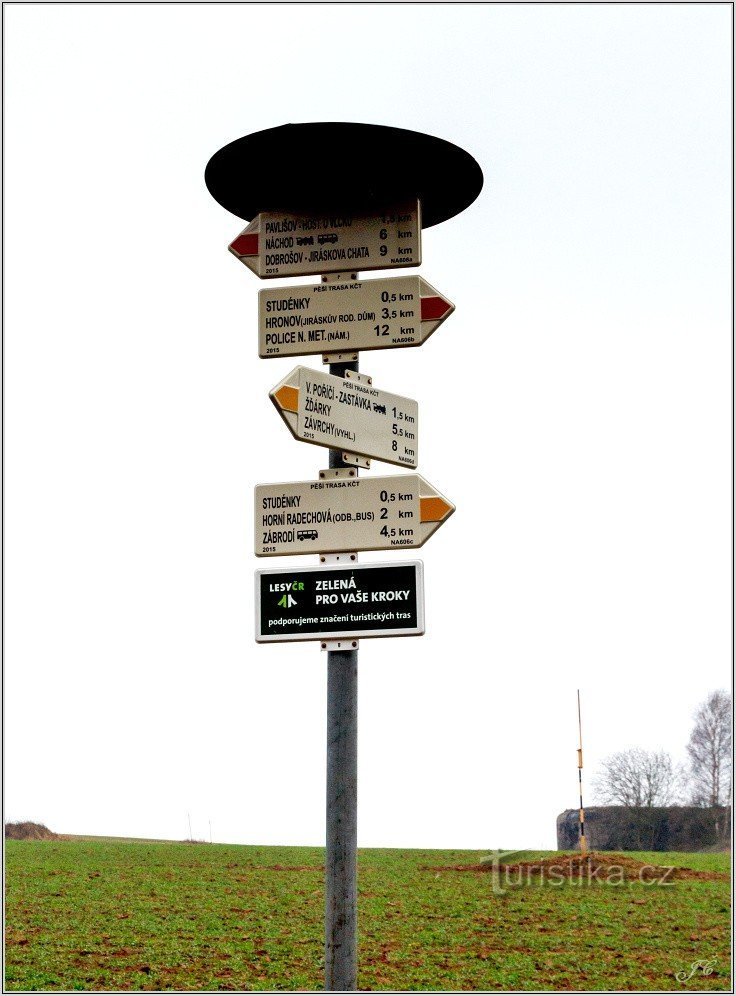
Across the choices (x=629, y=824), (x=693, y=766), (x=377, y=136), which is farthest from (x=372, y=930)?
(x=693, y=766)

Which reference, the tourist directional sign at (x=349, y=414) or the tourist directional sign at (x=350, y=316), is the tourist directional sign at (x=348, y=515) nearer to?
the tourist directional sign at (x=349, y=414)

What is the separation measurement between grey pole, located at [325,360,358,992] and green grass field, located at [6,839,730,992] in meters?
5.27

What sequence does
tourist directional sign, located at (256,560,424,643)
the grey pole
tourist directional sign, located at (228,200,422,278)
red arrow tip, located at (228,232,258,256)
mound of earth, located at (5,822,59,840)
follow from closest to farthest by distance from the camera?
the grey pole → tourist directional sign, located at (256,560,424,643) → tourist directional sign, located at (228,200,422,278) → red arrow tip, located at (228,232,258,256) → mound of earth, located at (5,822,59,840)

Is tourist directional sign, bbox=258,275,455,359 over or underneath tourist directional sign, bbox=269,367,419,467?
over

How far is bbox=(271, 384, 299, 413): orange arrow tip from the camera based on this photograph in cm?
580

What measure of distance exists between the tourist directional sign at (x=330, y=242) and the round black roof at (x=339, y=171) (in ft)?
0.27

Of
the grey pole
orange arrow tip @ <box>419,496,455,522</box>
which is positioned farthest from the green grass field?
orange arrow tip @ <box>419,496,455,522</box>

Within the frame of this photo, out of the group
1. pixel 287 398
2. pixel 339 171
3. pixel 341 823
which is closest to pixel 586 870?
pixel 341 823

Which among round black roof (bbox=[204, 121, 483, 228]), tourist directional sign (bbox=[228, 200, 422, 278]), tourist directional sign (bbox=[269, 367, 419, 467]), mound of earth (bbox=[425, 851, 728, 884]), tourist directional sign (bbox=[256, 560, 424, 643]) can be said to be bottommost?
mound of earth (bbox=[425, 851, 728, 884])

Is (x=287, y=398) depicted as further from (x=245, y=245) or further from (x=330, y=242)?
(x=245, y=245)

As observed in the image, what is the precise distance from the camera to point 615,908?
48.7 feet

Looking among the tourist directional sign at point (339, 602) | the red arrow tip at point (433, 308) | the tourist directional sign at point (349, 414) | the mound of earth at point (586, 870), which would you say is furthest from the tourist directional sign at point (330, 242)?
the mound of earth at point (586, 870)

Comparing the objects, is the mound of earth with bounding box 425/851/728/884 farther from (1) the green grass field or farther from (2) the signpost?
(2) the signpost

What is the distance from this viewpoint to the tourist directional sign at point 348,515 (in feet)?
19.9
